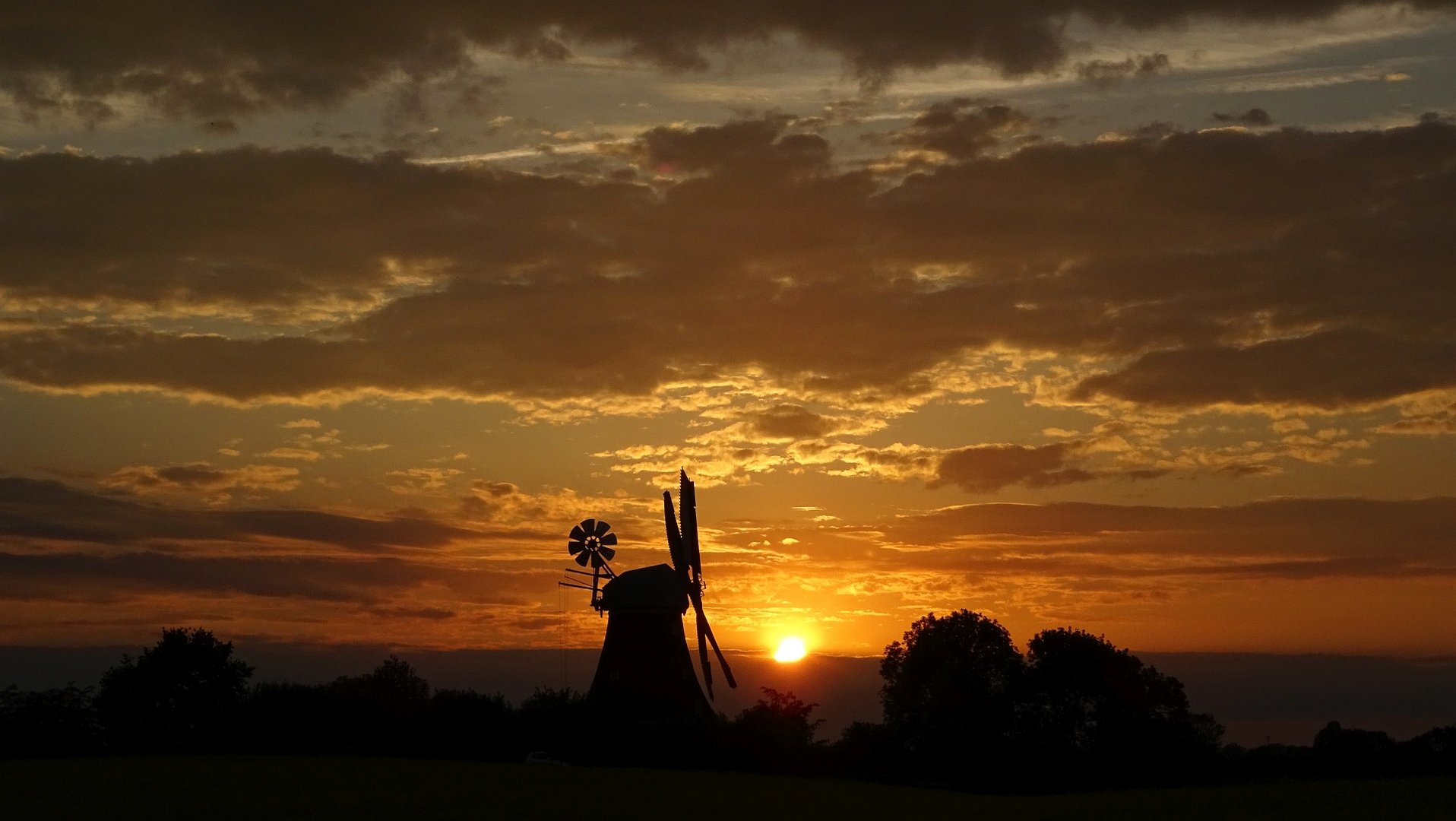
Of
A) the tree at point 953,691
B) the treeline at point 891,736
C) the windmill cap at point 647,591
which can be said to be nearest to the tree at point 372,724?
the treeline at point 891,736

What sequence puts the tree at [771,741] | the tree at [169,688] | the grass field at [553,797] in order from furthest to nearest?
1. the tree at [169,688]
2. the tree at [771,741]
3. the grass field at [553,797]

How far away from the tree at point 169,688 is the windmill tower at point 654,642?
3217 cm

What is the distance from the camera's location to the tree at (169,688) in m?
107

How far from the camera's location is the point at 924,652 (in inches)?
4584

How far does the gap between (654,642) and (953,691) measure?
24900 millimetres

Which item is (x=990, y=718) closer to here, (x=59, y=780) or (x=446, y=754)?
(x=446, y=754)

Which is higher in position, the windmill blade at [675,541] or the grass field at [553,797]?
the windmill blade at [675,541]

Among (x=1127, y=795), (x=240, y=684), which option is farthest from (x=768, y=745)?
(x=240, y=684)

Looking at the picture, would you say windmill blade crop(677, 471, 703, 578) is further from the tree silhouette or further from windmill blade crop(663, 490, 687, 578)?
the tree silhouette

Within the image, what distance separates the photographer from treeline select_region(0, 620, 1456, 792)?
84.1m

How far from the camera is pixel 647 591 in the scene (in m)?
96.9

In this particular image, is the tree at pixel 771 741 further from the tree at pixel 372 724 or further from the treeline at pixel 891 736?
the tree at pixel 372 724

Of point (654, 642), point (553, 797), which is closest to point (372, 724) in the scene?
point (654, 642)

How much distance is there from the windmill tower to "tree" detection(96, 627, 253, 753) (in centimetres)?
3217
